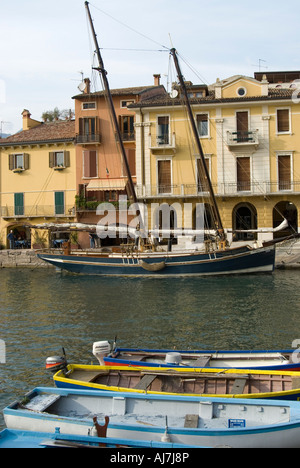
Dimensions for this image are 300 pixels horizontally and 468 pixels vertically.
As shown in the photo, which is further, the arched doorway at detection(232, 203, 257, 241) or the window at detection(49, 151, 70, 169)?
the window at detection(49, 151, 70, 169)

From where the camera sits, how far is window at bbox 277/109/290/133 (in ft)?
133

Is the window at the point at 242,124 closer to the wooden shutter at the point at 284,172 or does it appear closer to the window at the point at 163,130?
the wooden shutter at the point at 284,172

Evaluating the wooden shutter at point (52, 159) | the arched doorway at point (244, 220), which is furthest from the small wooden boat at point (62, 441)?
the wooden shutter at point (52, 159)

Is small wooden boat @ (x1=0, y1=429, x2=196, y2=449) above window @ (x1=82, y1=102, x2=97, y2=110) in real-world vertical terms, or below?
below

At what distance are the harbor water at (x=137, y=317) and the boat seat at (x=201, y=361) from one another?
11.4ft

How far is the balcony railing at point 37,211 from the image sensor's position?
46638mm

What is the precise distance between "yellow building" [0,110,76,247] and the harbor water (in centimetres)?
1537

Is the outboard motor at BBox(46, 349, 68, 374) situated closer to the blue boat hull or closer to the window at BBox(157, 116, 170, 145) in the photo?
the blue boat hull

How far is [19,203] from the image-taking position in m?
48.2

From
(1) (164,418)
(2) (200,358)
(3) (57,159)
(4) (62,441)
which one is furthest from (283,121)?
(4) (62,441)

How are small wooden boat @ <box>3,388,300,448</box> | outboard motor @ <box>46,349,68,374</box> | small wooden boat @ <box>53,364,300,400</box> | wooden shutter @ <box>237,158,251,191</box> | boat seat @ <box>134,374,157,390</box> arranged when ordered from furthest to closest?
wooden shutter @ <box>237,158,251,191</box>
outboard motor @ <box>46,349,68,374</box>
boat seat @ <box>134,374,157,390</box>
small wooden boat @ <box>53,364,300,400</box>
small wooden boat @ <box>3,388,300,448</box>

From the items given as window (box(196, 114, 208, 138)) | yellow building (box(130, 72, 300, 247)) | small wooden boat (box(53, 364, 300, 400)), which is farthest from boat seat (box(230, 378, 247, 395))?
window (box(196, 114, 208, 138))
